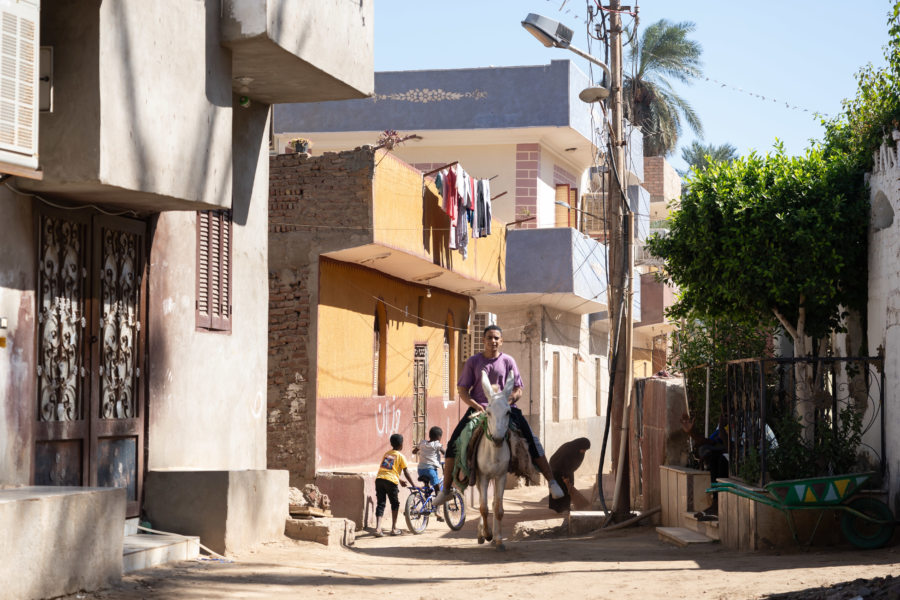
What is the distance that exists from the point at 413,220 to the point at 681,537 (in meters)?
8.31

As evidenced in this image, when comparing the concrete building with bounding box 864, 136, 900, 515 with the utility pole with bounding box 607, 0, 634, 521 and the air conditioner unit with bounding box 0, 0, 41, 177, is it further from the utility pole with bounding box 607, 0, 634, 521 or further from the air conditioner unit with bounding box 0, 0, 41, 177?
the air conditioner unit with bounding box 0, 0, 41, 177

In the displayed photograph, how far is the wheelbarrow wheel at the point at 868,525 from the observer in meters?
11.2

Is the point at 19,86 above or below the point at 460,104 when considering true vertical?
below

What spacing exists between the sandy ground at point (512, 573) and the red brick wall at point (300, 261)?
4.79 metres

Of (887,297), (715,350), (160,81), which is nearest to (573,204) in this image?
(715,350)

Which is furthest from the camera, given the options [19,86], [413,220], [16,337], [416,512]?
[413,220]

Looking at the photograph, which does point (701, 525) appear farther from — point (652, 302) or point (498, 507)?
point (652, 302)

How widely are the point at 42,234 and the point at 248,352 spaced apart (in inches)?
141

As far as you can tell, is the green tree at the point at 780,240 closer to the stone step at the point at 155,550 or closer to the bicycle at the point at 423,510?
the bicycle at the point at 423,510

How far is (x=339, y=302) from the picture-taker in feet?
61.5

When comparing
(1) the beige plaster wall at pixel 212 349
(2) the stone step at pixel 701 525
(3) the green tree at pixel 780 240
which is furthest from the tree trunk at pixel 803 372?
(1) the beige plaster wall at pixel 212 349

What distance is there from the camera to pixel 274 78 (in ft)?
38.7

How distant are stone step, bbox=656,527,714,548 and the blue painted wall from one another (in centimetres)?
1474

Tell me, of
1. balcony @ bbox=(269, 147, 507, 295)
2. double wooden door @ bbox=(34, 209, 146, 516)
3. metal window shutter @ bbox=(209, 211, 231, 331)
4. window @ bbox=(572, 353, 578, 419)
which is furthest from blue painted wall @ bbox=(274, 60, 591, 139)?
double wooden door @ bbox=(34, 209, 146, 516)
